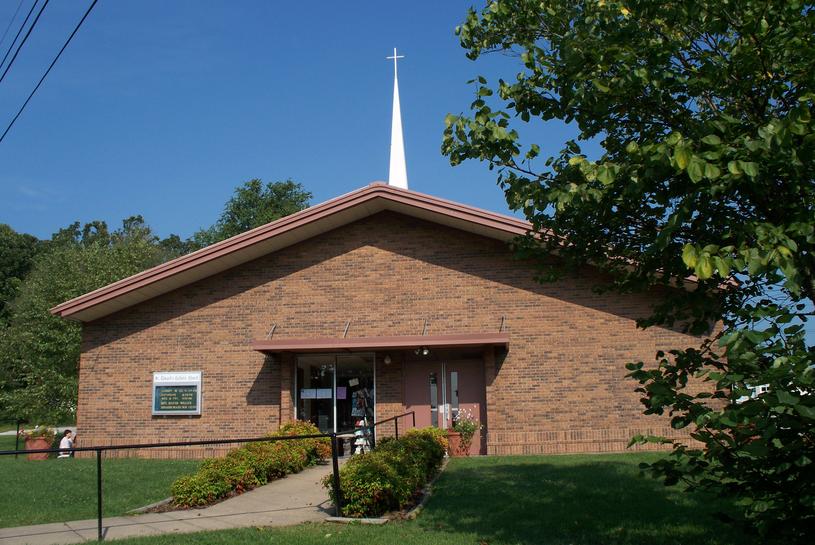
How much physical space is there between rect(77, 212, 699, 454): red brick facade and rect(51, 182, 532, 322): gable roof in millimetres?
525

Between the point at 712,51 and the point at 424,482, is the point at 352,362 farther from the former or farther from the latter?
the point at 712,51

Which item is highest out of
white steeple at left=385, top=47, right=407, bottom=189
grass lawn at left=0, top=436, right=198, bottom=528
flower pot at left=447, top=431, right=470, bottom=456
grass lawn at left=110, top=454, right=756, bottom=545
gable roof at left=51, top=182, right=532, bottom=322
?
white steeple at left=385, top=47, right=407, bottom=189

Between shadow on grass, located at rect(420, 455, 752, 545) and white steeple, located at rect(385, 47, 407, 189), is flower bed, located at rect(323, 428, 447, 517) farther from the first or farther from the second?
white steeple, located at rect(385, 47, 407, 189)

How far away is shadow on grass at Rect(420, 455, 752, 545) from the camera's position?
815cm

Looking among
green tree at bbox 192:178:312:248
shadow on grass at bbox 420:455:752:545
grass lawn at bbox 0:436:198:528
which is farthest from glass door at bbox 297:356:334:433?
green tree at bbox 192:178:312:248

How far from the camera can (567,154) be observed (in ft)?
24.8

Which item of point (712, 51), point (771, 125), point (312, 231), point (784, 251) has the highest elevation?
point (312, 231)

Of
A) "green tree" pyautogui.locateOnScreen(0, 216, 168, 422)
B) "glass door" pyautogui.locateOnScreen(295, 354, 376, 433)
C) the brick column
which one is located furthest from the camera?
"green tree" pyautogui.locateOnScreen(0, 216, 168, 422)

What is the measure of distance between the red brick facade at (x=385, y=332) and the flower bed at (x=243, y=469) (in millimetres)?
3727

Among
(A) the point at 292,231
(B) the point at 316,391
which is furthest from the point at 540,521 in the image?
(A) the point at 292,231

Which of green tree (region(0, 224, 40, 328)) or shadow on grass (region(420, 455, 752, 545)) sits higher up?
green tree (region(0, 224, 40, 328))

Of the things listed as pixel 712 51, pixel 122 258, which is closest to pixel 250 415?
pixel 712 51

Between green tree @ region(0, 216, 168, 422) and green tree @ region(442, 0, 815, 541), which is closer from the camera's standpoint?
green tree @ region(442, 0, 815, 541)

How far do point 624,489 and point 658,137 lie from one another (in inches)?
230
